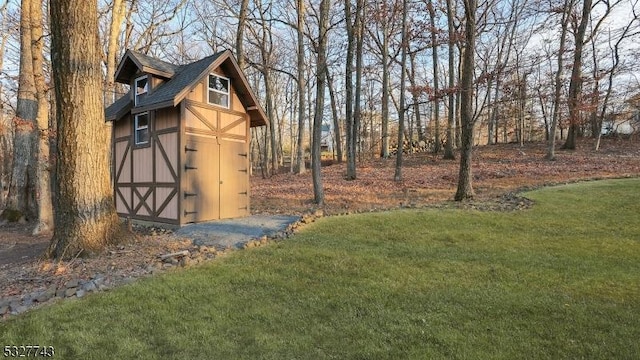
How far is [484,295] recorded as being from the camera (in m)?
4.51

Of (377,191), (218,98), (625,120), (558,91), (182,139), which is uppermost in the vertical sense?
(558,91)

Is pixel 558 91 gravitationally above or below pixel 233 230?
above

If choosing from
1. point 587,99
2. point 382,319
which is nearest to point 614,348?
point 382,319

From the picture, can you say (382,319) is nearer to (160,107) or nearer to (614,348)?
(614,348)

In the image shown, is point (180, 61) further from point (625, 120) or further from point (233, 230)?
point (625, 120)

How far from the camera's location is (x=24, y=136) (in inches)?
466

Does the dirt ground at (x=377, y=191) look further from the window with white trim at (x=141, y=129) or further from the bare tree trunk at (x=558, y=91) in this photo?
the window with white trim at (x=141, y=129)

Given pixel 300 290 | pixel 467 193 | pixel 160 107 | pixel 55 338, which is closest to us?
pixel 55 338

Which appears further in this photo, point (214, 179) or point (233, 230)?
point (214, 179)

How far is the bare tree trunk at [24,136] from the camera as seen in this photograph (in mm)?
10992

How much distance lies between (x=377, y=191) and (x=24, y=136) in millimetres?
12310

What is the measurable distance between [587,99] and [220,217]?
20.7 m

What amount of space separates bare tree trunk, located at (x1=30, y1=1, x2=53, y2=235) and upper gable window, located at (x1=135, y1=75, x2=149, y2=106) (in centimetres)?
251

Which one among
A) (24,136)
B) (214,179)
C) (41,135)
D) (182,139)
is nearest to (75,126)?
(182,139)
